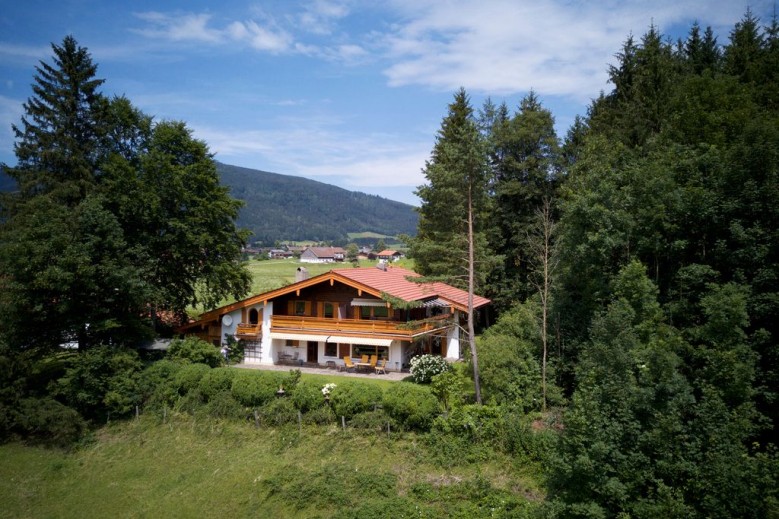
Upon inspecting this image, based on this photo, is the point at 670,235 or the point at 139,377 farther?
the point at 139,377

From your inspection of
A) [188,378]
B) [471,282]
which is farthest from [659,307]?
[188,378]

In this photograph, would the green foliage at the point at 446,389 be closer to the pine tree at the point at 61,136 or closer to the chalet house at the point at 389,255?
the pine tree at the point at 61,136

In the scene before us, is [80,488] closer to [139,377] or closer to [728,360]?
[139,377]

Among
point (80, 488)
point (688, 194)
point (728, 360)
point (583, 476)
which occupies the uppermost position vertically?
point (688, 194)

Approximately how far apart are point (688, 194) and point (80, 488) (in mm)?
24093

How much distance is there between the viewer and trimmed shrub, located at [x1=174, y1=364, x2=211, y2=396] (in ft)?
65.5

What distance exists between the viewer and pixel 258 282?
66438mm

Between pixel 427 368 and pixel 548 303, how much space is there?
630 centimetres

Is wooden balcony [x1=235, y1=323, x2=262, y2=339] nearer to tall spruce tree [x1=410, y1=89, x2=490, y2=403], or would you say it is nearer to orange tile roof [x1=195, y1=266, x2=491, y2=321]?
orange tile roof [x1=195, y1=266, x2=491, y2=321]

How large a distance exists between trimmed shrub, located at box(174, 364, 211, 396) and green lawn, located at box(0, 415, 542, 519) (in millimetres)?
1792

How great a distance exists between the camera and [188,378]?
65.6ft

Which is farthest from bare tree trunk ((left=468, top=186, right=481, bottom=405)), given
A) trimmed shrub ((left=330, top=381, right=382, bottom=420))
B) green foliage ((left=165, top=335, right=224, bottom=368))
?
green foliage ((left=165, top=335, right=224, bottom=368))

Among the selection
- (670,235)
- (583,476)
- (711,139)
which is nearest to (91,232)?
(583,476)

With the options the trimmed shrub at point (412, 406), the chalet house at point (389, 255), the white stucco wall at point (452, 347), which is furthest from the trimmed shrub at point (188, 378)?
the chalet house at point (389, 255)
